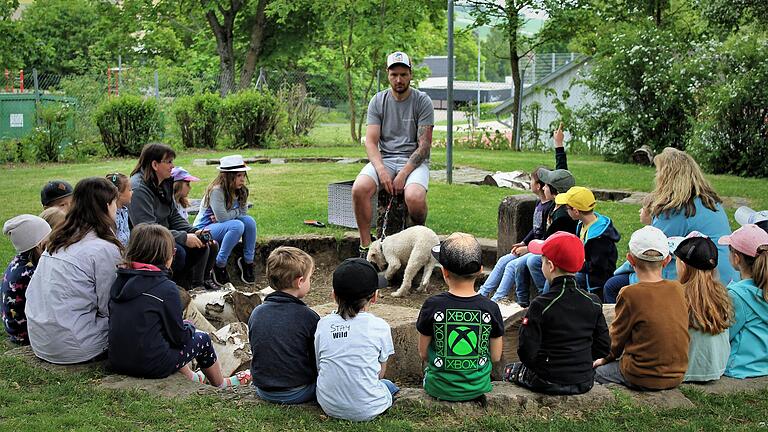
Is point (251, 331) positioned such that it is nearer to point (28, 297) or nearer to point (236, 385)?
point (236, 385)

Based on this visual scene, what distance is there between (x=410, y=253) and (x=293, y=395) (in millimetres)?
3139

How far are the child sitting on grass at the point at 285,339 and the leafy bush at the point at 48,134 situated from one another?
44.2ft

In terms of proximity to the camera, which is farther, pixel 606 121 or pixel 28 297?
pixel 606 121

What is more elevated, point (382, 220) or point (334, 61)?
point (334, 61)

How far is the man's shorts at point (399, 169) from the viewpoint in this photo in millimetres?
7550

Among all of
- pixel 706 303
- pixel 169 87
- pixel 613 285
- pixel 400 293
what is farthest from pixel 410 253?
pixel 169 87

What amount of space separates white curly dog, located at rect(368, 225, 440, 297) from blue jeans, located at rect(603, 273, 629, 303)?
1.74 metres

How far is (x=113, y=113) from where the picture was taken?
17641 millimetres

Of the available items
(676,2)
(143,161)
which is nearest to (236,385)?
(143,161)

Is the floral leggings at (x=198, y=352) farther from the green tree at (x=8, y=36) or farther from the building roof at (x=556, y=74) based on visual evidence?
the building roof at (x=556, y=74)

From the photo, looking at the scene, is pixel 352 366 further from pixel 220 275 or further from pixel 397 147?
pixel 397 147

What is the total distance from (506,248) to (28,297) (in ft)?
12.7

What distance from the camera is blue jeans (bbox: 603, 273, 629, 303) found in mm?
5621

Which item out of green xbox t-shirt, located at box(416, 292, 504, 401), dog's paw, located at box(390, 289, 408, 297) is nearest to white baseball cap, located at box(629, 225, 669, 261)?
green xbox t-shirt, located at box(416, 292, 504, 401)
